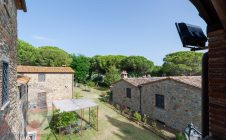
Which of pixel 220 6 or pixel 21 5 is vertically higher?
pixel 21 5

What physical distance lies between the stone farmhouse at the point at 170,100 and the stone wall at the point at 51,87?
8.73 meters

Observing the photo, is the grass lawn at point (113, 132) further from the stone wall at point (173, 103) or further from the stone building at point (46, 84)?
the stone building at point (46, 84)

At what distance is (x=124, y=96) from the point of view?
2588 cm

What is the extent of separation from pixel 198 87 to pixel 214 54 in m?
12.5

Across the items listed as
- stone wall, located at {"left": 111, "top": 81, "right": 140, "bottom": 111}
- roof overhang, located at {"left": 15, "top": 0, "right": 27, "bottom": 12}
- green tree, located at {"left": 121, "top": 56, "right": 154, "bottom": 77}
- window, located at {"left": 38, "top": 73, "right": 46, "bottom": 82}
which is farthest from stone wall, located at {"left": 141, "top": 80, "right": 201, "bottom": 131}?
green tree, located at {"left": 121, "top": 56, "right": 154, "bottom": 77}

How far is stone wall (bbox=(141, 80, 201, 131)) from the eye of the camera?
50.3ft

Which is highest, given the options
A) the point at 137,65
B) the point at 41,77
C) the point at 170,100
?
the point at 137,65

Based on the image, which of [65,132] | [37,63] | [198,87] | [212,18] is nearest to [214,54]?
[212,18]

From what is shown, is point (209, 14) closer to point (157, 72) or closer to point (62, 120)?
point (62, 120)

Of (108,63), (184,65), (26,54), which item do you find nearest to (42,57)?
(26,54)

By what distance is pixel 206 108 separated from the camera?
3.88m

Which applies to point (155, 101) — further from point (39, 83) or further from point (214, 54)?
point (214, 54)

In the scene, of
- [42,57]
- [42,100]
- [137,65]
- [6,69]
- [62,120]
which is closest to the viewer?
[6,69]

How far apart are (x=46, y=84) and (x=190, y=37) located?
76.6ft
